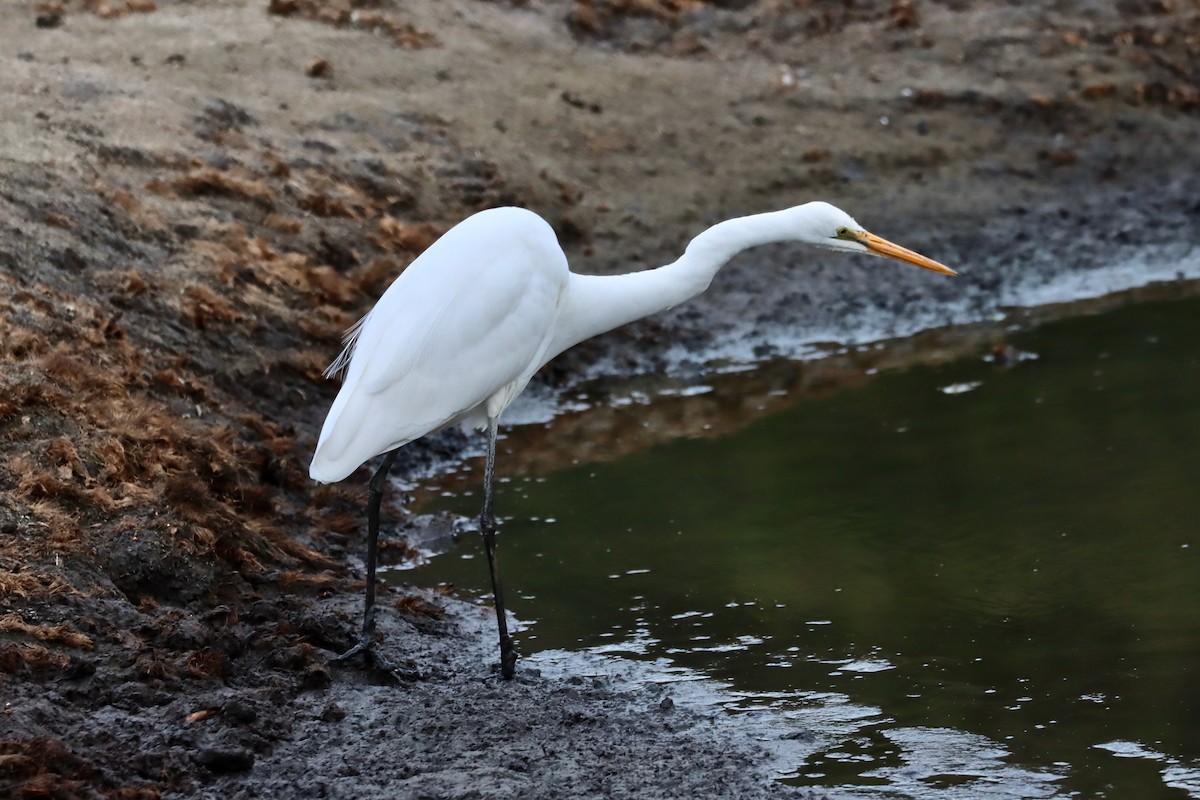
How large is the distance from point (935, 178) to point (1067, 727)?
803 cm

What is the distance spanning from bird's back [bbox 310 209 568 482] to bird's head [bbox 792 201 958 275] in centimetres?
102

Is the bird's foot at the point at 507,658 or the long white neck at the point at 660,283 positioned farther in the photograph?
the long white neck at the point at 660,283

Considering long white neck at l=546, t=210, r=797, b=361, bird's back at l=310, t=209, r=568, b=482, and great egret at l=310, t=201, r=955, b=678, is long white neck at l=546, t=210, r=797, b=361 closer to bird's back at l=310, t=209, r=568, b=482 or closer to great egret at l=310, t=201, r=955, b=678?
great egret at l=310, t=201, r=955, b=678

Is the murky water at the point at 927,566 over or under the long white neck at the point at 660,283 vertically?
under

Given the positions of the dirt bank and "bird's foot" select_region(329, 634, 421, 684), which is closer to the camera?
the dirt bank

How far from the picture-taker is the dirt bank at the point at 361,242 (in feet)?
15.2

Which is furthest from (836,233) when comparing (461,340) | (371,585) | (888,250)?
(371,585)

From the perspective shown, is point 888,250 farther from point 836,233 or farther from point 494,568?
point 494,568

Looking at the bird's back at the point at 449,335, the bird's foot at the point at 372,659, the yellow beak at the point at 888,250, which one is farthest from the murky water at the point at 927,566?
the yellow beak at the point at 888,250

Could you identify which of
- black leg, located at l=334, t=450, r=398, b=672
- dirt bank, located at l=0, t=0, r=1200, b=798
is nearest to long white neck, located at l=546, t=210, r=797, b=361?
black leg, located at l=334, t=450, r=398, b=672

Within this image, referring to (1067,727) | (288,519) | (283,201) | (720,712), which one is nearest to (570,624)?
(720,712)

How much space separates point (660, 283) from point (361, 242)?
423 centimetres

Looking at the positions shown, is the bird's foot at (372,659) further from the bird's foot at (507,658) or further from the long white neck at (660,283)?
the long white neck at (660,283)

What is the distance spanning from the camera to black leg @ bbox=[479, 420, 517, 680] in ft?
17.3
